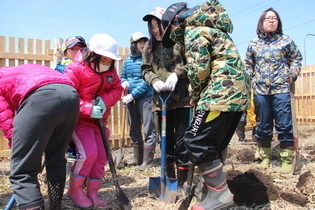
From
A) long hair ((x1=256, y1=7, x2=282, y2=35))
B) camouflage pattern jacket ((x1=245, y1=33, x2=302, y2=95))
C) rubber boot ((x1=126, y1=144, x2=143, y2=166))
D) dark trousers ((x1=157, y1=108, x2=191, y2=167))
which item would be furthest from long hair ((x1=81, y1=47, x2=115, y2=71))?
long hair ((x1=256, y1=7, x2=282, y2=35))

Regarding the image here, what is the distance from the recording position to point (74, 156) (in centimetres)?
316

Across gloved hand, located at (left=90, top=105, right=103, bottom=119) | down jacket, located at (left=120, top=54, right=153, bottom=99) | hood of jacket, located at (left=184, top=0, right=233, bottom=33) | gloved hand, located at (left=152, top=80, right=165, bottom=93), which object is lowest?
gloved hand, located at (left=90, top=105, right=103, bottom=119)

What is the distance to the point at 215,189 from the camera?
2459mm

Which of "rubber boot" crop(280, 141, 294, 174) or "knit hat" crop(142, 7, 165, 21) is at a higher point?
"knit hat" crop(142, 7, 165, 21)

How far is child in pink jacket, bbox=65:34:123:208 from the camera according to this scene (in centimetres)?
284

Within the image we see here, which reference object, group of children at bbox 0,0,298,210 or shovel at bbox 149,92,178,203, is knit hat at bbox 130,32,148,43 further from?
shovel at bbox 149,92,178,203

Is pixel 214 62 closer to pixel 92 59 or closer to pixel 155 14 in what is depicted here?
pixel 155 14

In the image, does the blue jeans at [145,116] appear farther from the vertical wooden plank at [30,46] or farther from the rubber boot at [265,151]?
the vertical wooden plank at [30,46]

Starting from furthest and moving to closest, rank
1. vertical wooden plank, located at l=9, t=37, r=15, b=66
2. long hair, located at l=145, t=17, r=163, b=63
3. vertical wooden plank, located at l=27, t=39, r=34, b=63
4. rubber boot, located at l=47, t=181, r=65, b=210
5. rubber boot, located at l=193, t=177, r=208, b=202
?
vertical wooden plank, located at l=27, t=39, r=34, b=63
vertical wooden plank, located at l=9, t=37, r=15, b=66
long hair, located at l=145, t=17, r=163, b=63
rubber boot, located at l=193, t=177, r=208, b=202
rubber boot, located at l=47, t=181, r=65, b=210

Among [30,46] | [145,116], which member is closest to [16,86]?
[145,116]

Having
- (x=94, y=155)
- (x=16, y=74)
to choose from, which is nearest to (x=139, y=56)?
(x=94, y=155)

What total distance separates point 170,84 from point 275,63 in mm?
1893

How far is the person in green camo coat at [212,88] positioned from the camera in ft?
7.91

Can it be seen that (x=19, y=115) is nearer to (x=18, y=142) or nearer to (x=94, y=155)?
(x=18, y=142)
